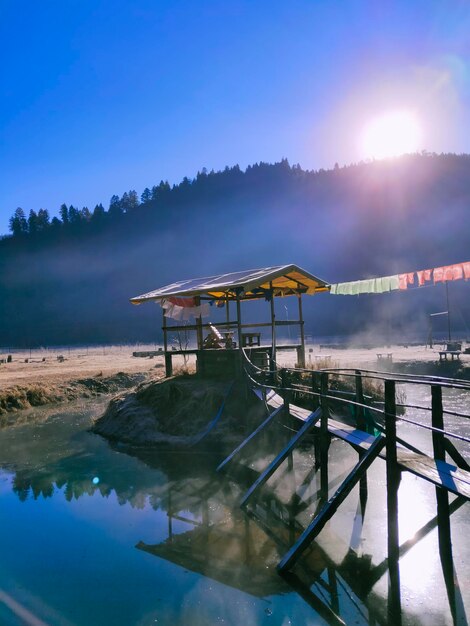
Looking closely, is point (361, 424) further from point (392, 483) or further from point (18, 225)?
point (18, 225)

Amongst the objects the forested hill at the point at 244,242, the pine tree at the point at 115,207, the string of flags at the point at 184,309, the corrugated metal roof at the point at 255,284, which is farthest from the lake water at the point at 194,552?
the pine tree at the point at 115,207

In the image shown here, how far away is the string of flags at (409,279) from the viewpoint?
21755mm

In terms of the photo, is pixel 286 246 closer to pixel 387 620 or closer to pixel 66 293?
pixel 66 293

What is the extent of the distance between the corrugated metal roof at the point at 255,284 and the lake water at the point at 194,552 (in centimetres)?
464

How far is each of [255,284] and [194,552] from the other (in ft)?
24.1

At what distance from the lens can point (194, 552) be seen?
6727mm

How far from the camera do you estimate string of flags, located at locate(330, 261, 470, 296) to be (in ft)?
71.4

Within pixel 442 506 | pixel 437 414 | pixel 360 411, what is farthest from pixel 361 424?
pixel 437 414

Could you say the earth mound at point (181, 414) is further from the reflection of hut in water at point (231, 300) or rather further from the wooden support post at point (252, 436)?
the wooden support post at point (252, 436)

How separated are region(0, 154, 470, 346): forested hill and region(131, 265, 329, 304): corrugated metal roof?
71.9 meters

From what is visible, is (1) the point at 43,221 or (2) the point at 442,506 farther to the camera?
(1) the point at 43,221

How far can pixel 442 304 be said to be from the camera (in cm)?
8700

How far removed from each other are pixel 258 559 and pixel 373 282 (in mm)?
21957

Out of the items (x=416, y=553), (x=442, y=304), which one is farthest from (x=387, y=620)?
(x=442, y=304)
